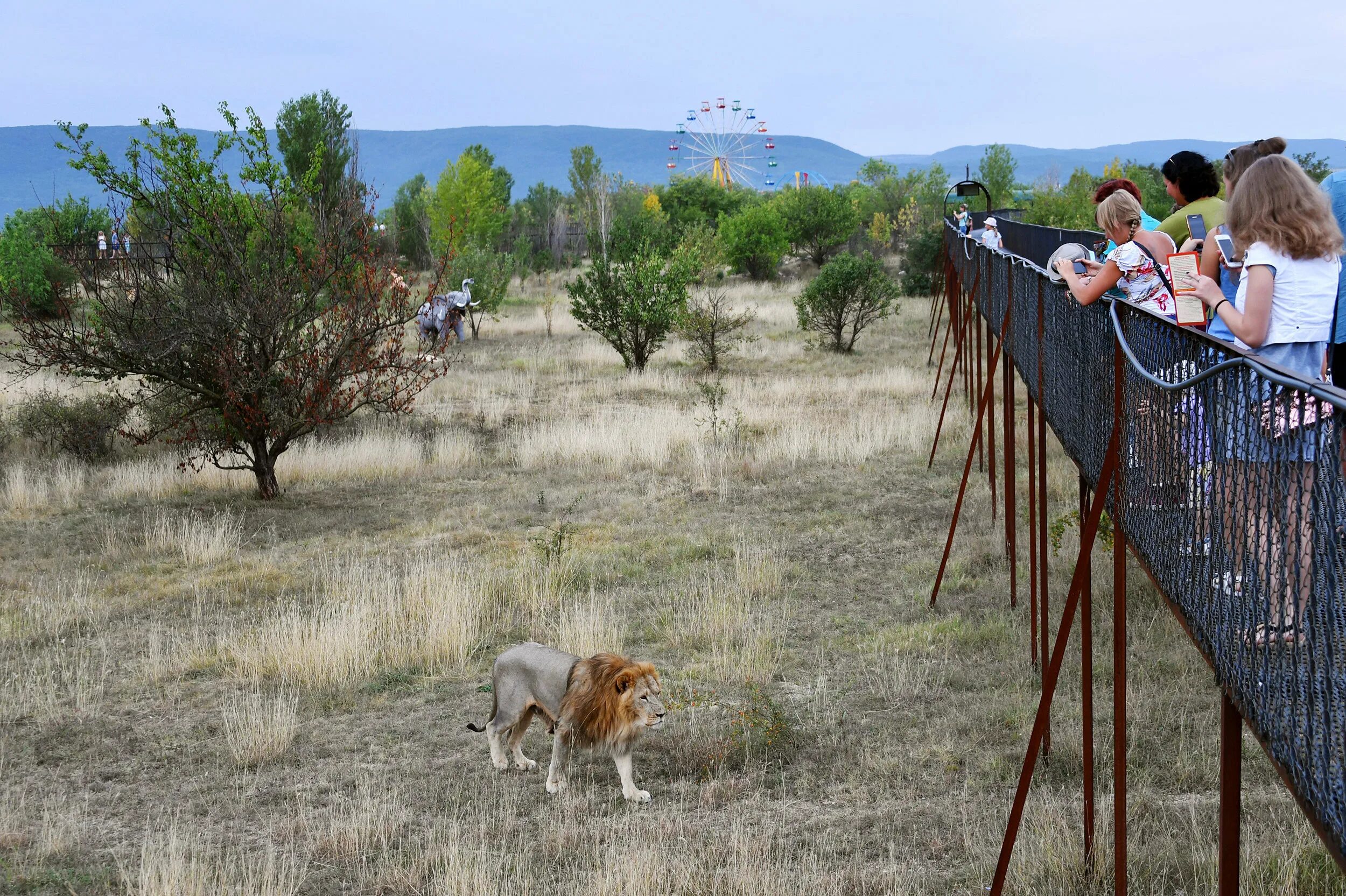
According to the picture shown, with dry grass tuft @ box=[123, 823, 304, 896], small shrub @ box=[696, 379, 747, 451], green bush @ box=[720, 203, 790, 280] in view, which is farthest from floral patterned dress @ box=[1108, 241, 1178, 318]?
green bush @ box=[720, 203, 790, 280]

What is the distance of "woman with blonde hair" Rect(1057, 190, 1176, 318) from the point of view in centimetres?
395

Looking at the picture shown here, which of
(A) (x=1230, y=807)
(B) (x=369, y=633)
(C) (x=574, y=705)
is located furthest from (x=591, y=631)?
(A) (x=1230, y=807)

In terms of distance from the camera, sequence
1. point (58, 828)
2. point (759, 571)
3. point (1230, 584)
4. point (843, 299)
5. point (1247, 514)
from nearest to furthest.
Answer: point (1247, 514) < point (1230, 584) < point (58, 828) < point (759, 571) < point (843, 299)

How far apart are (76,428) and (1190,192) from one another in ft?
40.0

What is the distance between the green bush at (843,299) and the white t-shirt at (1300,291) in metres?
17.7

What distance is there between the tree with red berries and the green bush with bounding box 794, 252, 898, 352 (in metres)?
11.7

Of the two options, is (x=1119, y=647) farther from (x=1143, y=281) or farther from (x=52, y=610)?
(x=52, y=610)

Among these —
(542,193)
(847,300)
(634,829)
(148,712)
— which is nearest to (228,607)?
(148,712)

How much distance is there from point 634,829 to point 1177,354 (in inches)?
107

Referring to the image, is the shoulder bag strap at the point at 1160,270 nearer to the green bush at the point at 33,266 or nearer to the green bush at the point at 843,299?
the green bush at the point at 843,299

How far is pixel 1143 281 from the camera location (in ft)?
14.4

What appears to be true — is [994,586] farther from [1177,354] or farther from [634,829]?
[1177,354]

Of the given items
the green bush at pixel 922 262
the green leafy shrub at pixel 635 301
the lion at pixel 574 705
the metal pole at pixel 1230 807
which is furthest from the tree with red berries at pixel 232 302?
the green bush at pixel 922 262

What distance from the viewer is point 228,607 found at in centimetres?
786
